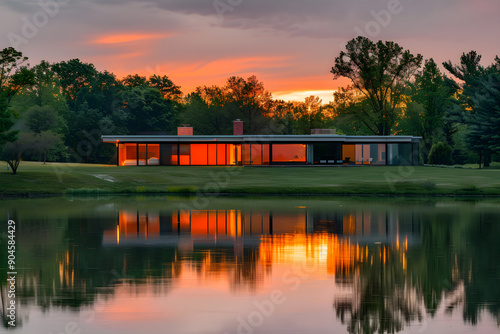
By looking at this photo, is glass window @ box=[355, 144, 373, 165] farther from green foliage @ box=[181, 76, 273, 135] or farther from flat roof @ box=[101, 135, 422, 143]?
green foliage @ box=[181, 76, 273, 135]

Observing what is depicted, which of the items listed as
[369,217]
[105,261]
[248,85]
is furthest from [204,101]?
[105,261]

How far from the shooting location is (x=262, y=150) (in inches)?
3031

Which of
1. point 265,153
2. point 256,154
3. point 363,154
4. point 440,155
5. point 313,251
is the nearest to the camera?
point 313,251

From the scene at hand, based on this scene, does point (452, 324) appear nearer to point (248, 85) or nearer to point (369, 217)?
point (369, 217)

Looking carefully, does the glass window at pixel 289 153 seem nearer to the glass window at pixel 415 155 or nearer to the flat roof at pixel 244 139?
the flat roof at pixel 244 139

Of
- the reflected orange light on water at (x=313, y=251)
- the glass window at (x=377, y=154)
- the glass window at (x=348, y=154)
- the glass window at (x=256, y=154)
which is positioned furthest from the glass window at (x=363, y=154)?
the reflected orange light on water at (x=313, y=251)

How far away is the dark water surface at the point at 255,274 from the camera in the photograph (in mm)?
10672

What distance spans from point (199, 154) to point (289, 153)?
10.3m

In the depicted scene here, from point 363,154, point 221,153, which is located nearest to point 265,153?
point 221,153

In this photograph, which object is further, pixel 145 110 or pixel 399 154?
pixel 145 110

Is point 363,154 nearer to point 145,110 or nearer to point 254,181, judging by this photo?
point 254,181

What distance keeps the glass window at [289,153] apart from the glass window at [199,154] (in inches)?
312

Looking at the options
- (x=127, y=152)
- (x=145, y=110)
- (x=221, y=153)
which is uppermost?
(x=145, y=110)

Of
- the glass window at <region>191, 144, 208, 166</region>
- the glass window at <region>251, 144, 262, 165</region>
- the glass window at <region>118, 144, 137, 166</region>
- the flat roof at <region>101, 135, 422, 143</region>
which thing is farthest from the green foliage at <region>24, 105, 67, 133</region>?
the glass window at <region>251, 144, 262, 165</region>
